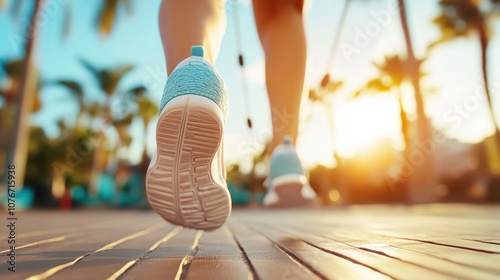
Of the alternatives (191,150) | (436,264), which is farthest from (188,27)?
(436,264)

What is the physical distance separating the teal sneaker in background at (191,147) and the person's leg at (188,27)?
0.17m

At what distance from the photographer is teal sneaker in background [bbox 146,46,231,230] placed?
1.20 meters

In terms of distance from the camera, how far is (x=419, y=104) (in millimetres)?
14469

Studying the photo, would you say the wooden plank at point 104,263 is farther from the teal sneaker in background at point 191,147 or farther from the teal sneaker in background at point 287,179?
the teal sneaker in background at point 287,179

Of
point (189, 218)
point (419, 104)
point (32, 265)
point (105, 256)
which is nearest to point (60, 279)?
point (32, 265)

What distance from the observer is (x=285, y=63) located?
6.68 ft

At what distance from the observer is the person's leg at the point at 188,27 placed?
1467 millimetres

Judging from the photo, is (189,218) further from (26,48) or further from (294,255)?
(26,48)

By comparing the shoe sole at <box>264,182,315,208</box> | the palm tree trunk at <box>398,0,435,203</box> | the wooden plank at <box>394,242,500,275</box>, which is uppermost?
the palm tree trunk at <box>398,0,435,203</box>

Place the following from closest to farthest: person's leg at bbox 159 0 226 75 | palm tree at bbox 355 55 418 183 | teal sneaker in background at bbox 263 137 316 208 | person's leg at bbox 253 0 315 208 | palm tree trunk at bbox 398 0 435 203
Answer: person's leg at bbox 159 0 226 75
teal sneaker in background at bbox 263 137 316 208
person's leg at bbox 253 0 315 208
palm tree trunk at bbox 398 0 435 203
palm tree at bbox 355 55 418 183

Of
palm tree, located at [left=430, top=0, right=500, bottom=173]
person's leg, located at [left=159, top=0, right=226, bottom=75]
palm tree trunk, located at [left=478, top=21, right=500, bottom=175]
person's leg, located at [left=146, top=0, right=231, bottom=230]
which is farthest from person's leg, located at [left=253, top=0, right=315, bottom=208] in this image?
palm tree, located at [left=430, top=0, right=500, bottom=173]

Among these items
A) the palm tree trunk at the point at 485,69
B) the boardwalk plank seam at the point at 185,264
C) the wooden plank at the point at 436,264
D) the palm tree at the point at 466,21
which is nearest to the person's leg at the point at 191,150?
the boardwalk plank seam at the point at 185,264

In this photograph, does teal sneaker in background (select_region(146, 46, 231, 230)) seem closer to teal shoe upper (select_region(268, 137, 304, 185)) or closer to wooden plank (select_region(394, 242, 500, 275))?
wooden plank (select_region(394, 242, 500, 275))

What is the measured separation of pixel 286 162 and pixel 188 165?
0.73 meters
